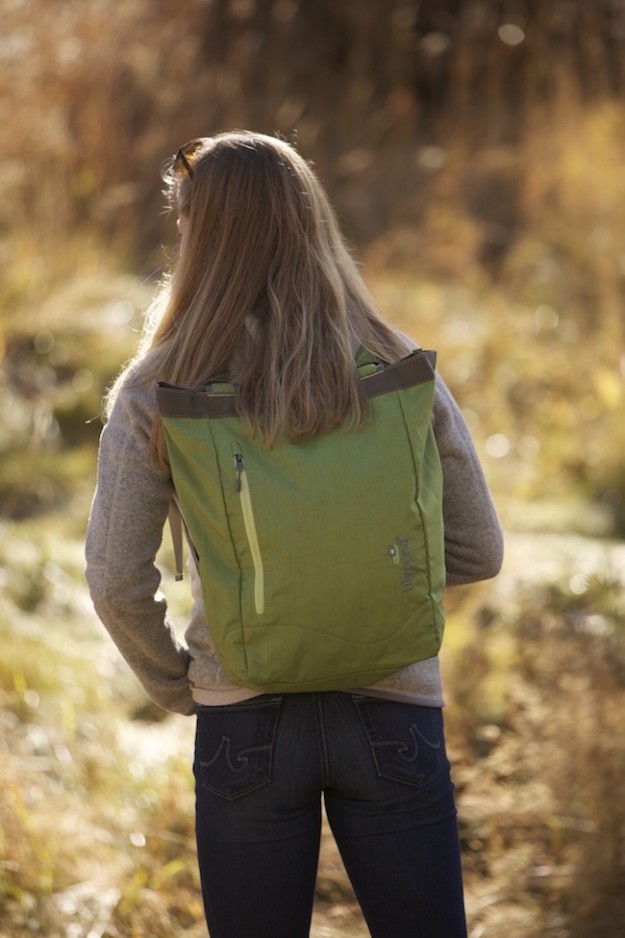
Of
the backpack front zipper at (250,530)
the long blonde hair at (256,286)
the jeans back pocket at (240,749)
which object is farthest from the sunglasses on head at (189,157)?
the jeans back pocket at (240,749)

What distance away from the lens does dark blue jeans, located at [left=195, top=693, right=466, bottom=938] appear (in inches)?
65.5

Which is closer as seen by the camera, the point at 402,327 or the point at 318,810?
the point at 318,810

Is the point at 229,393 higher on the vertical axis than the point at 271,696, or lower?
higher

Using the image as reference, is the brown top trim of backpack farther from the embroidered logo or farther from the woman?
the embroidered logo

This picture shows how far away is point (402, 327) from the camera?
16.9 ft

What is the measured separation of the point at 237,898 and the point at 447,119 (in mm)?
6750

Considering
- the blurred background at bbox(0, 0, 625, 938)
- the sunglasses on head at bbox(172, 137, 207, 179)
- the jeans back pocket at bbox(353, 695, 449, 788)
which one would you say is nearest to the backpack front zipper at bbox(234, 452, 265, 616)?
the jeans back pocket at bbox(353, 695, 449, 788)

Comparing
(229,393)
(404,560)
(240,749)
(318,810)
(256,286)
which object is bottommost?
(318,810)

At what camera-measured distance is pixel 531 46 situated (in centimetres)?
761

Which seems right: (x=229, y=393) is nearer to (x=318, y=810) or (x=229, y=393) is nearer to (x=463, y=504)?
(x=463, y=504)

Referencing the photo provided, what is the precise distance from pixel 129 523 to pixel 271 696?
33 centimetres

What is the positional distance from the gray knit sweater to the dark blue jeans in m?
0.05

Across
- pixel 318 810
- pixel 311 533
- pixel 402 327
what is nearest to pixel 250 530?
pixel 311 533

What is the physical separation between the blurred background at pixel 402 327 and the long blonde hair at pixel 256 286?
2.58 ft
